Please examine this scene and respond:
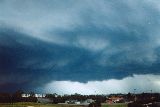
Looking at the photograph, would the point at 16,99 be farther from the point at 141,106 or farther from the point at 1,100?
the point at 141,106

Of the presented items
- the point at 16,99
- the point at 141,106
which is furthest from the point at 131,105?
the point at 16,99

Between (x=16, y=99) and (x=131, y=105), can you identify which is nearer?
(x=131, y=105)

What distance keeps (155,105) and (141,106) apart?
12.3 ft

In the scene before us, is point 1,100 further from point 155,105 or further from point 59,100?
point 155,105

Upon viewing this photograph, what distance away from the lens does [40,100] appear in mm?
187875

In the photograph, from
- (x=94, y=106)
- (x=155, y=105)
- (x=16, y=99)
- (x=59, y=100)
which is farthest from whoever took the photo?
(x=59, y=100)

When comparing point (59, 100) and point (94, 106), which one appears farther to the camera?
point (59, 100)

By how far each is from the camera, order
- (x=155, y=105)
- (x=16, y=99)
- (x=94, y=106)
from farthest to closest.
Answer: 1. (x=16, y=99)
2. (x=94, y=106)
3. (x=155, y=105)

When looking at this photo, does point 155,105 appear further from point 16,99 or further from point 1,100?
point 16,99

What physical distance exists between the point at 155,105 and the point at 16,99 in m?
120

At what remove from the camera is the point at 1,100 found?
16875cm

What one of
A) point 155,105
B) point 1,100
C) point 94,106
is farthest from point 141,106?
point 1,100

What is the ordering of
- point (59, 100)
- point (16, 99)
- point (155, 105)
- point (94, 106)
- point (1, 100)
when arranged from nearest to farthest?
point (155, 105)
point (94, 106)
point (1, 100)
point (16, 99)
point (59, 100)

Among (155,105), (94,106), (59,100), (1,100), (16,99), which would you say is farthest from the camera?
(59,100)
